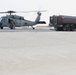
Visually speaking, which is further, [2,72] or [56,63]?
[56,63]

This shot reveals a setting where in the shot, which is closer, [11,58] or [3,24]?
[11,58]

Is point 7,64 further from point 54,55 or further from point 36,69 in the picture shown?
point 54,55

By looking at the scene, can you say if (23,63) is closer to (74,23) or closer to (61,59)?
(61,59)

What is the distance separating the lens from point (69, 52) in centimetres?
1177

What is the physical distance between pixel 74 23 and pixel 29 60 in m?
28.3

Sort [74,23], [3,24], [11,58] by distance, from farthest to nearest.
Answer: [3,24] → [74,23] → [11,58]

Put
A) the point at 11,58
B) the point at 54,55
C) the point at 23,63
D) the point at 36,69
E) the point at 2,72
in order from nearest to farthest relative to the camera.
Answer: the point at 2,72
the point at 36,69
the point at 23,63
the point at 11,58
the point at 54,55

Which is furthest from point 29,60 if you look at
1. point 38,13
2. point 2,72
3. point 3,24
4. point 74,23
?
point 38,13

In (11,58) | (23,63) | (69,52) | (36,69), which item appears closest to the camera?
(36,69)

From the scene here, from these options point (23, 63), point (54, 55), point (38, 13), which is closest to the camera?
point (23, 63)

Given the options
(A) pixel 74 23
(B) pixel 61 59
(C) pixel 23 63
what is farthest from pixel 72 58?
(A) pixel 74 23

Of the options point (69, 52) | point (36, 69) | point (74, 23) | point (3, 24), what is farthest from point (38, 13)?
point (36, 69)

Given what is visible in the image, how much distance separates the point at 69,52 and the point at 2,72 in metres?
4.65

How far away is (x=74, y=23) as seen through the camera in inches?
1471
